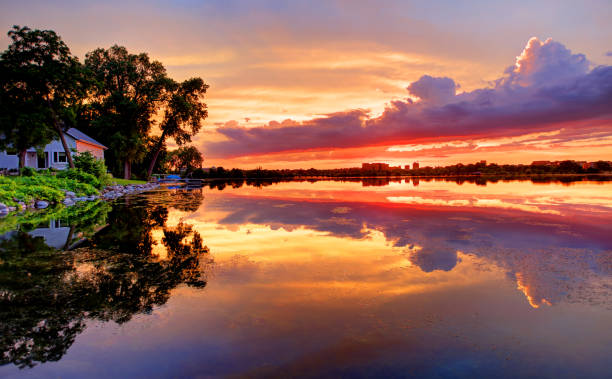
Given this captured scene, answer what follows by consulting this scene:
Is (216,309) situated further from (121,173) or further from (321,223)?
(121,173)

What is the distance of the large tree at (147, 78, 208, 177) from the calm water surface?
140 ft

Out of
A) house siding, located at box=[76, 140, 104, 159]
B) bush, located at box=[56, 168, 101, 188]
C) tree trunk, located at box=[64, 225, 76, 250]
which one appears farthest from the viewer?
house siding, located at box=[76, 140, 104, 159]

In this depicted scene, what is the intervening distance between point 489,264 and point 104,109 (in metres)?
52.8

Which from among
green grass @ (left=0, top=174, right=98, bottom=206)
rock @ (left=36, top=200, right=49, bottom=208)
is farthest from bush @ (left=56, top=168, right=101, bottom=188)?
rock @ (left=36, top=200, right=49, bottom=208)

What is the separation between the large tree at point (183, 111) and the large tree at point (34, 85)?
1702 centimetres

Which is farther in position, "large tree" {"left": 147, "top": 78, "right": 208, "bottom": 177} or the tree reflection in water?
"large tree" {"left": 147, "top": 78, "right": 208, "bottom": 177}

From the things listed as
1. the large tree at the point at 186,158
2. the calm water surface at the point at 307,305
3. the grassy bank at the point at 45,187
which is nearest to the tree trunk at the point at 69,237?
the calm water surface at the point at 307,305

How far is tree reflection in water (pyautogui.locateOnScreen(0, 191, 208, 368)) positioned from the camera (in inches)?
173

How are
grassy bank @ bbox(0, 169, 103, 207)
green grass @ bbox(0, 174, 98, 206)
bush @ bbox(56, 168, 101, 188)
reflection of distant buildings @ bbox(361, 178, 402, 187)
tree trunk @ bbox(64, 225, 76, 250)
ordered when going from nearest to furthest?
tree trunk @ bbox(64, 225, 76, 250)
green grass @ bbox(0, 174, 98, 206)
grassy bank @ bbox(0, 169, 103, 207)
bush @ bbox(56, 168, 101, 188)
reflection of distant buildings @ bbox(361, 178, 402, 187)

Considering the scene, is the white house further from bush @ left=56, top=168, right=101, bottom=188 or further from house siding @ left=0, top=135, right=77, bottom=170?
bush @ left=56, top=168, right=101, bottom=188

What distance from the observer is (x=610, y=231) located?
37.1 ft

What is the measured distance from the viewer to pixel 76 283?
20.6 feet

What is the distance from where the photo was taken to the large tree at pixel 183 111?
1969 inches

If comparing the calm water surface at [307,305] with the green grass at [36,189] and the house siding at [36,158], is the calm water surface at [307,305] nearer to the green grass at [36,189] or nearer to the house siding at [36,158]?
the green grass at [36,189]
